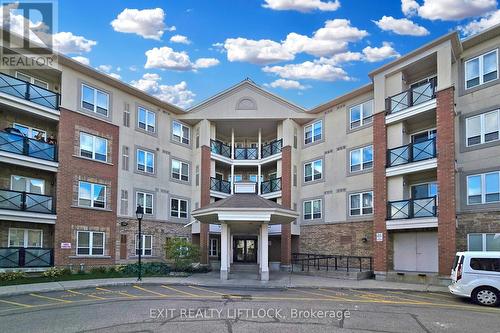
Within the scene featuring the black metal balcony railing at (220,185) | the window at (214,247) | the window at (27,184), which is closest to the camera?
the window at (27,184)

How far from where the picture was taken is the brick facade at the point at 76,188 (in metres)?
23.3

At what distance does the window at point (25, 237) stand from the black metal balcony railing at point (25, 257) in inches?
38.7

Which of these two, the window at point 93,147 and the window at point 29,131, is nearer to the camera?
the window at point 29,131

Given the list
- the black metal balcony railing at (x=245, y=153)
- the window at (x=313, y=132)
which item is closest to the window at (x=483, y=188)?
the window at (x=313, y=132)

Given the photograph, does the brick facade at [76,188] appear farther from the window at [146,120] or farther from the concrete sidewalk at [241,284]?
the concrete sidewalk at [241,284]

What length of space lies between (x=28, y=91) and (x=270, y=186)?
17.9 metres

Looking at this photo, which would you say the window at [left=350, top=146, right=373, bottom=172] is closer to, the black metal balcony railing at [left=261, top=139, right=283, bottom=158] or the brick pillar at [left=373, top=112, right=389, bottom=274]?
the brick pillar at [left=373, top=112, right=389, bottom=274]

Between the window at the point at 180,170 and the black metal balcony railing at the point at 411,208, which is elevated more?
the window at the point at 180,170

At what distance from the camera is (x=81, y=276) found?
21.9 meters

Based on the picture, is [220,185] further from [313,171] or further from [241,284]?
[241,284]

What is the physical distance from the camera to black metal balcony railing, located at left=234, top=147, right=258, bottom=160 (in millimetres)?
34469

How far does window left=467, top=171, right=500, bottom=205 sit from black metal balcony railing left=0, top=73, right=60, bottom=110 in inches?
885

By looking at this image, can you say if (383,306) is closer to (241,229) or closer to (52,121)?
(241,229)

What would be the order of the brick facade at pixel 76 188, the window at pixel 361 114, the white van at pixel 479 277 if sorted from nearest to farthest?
the white van at pixel 479 277 < the brick facade at pixel 76 188 < the window at pixel 361 114
